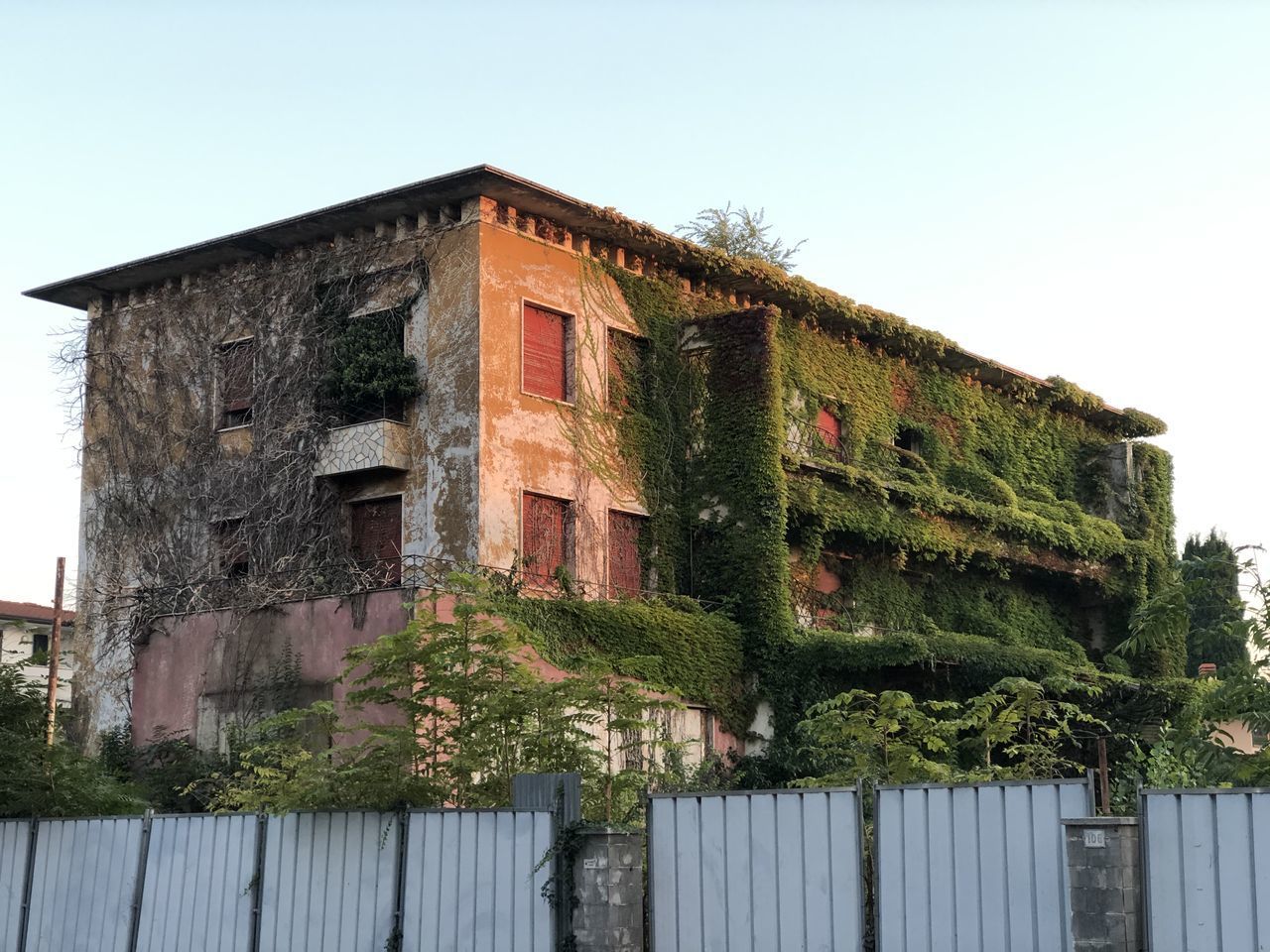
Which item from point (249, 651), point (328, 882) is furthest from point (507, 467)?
point (328, 882)

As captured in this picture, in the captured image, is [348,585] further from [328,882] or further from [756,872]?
[756,872]

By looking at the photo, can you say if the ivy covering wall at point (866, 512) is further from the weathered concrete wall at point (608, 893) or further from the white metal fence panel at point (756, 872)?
the white metal fence panel at point (756, 872)

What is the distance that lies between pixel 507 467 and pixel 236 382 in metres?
6.27

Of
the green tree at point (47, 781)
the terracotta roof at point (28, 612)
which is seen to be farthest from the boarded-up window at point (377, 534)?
the terracotta roof at point (28, 612)

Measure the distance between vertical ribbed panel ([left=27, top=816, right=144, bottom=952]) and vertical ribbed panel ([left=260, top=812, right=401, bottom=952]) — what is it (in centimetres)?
221

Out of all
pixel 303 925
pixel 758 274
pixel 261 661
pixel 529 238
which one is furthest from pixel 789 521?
pixel 303 925

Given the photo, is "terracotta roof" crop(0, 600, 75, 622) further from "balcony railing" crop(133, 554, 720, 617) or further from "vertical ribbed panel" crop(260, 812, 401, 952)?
"vertical ribbed panel" crop(260, 812, 401, 952)

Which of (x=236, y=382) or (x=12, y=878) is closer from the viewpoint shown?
(x=12, y=878)

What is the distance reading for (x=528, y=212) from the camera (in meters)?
28.3

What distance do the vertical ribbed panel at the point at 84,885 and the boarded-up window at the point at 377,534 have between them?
9.99 m

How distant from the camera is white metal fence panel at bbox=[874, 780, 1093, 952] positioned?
35.8 feet

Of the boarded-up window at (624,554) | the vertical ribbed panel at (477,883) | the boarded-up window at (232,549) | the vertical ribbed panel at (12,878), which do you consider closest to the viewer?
the vertical ribbed panel at (477,883)

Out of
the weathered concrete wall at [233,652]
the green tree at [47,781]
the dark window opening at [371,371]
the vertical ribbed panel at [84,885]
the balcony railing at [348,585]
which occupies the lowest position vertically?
the vertical ribbed panel at [84,885]

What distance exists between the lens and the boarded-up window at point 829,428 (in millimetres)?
32812
